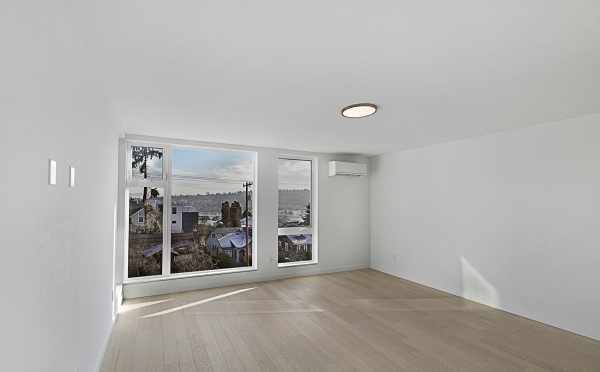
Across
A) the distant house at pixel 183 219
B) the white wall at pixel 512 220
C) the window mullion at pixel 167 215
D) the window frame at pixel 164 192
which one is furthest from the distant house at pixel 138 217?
the white wall at pixel 512 220

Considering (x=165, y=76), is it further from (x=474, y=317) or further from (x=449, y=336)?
(x=474, y=317)

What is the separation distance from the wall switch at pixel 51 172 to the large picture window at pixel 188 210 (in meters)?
3.46

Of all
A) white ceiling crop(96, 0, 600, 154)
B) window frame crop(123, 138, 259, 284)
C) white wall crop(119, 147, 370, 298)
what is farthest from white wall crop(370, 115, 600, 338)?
window frame crop(123, 138, 259, 284)

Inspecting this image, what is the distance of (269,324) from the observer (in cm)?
349

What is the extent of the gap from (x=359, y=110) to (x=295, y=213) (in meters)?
3.21

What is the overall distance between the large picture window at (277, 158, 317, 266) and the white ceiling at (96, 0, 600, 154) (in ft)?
7.48

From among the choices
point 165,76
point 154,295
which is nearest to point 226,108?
point 165,76

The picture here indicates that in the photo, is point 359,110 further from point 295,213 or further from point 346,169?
point 295,213

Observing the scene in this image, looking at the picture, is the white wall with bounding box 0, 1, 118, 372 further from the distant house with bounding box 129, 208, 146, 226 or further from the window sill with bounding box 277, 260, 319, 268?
the window sill with bounding box 277, 260, 319, 268

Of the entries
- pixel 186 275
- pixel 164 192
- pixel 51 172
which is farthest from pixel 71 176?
pixel 186 275

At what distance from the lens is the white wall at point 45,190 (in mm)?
905

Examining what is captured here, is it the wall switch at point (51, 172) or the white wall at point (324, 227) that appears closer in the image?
the wall switch at point (51, 172)

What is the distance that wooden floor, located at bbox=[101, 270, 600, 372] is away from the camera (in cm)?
268

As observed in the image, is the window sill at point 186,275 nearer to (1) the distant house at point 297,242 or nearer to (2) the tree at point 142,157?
(1) the distant house at point 297,242
